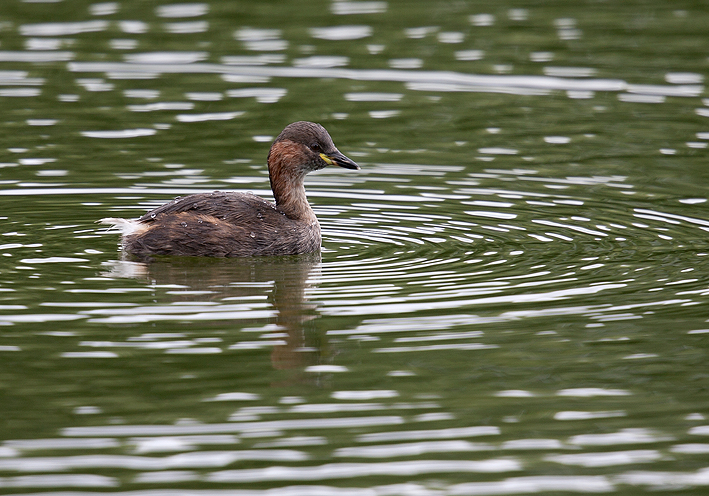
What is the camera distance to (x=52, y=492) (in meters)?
6.22

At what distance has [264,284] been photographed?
995cm

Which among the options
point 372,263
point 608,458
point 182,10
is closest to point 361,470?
point 608,458

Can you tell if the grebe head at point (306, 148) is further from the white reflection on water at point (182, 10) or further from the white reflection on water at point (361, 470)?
the white reflection on water at point (182, 10)

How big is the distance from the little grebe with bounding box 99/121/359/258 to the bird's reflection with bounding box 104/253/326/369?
0.11 metres

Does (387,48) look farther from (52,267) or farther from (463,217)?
(52,267)

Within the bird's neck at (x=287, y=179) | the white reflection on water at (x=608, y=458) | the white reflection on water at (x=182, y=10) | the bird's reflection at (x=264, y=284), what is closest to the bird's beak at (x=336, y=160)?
the bird's neck at (x=287, y=179)

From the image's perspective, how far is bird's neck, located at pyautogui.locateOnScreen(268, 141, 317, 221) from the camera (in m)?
11.6

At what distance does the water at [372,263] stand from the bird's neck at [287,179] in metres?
0.47

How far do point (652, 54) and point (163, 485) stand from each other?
45.2ft

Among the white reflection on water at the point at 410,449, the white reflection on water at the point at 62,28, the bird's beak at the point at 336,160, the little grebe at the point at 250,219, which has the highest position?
the white reflection on water at the point at 62,28

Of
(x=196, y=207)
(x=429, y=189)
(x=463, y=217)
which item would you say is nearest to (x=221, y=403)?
(x=196, y=207)

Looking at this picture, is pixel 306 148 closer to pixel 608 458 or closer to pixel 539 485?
pixel 608 458

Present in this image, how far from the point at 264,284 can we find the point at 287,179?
1.89m

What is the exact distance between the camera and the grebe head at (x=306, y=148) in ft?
37.9
